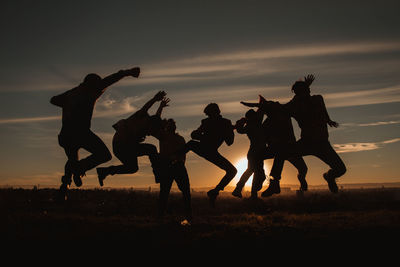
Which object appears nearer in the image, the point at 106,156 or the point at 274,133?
the point at 106,156

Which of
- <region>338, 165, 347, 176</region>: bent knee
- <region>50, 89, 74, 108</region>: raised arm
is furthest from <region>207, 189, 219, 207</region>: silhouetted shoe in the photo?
<region>50, 89, 74, 108</region>: raised arm

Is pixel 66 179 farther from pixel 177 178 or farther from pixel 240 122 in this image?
pixel 240 122

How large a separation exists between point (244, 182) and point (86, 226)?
480cm

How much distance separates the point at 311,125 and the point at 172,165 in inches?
151

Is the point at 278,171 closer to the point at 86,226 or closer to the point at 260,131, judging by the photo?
the point at 260,131

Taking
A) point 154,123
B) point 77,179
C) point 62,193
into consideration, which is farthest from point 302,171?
point 62,193

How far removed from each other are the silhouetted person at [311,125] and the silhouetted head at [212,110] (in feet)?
6.16

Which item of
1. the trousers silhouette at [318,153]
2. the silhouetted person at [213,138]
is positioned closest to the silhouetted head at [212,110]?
the silhouetted person at [213,138]

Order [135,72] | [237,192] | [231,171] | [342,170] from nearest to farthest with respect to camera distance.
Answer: [135,72] < [231,171] < [342,170] < [237,192]

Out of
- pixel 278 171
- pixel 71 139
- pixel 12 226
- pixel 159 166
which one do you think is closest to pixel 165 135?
pixel 159 166

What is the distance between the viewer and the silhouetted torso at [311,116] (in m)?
11.3

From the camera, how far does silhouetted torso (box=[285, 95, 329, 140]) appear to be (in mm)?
11344

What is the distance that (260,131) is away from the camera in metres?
12.4

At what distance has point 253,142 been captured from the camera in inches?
488
